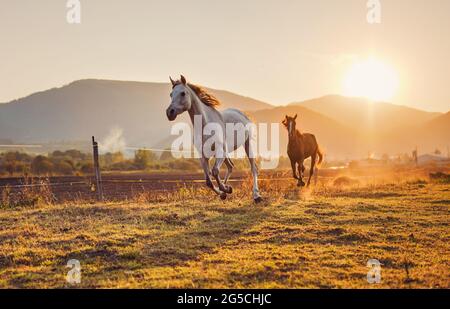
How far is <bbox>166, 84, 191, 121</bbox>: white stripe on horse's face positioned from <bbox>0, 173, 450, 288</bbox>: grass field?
221 cm

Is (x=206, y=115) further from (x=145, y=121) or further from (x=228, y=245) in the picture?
(x=145, y=121)

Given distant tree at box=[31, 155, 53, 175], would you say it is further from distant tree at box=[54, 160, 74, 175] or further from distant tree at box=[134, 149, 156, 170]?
distant tree at box=[134, 149, 156, 170]

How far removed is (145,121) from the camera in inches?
6462

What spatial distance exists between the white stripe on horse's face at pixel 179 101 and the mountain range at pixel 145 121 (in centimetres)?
11793

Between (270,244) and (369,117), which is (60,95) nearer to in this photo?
(369,117)

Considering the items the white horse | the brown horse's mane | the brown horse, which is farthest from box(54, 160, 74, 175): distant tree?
the brown horse's mane

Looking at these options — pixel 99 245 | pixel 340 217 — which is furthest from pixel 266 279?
pixel 340 217

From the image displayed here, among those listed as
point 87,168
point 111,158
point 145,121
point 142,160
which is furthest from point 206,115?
point 145,121

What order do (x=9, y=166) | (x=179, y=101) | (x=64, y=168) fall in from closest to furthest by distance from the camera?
(x=179, y=101) → (x=9, y=166) → (x=64, y=168)

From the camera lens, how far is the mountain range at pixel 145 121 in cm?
13988

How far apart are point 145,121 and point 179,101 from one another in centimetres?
15821

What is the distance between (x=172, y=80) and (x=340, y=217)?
4.57 metres

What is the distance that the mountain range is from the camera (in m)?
140
